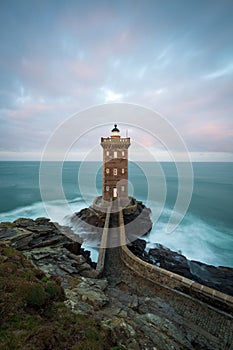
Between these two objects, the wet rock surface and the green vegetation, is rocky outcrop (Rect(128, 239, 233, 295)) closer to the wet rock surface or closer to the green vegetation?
the wet rock surface

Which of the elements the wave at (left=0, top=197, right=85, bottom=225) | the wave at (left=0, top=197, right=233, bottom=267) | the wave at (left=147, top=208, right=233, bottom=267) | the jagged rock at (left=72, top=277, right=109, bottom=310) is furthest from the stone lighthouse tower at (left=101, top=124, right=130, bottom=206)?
the jagged rock at (left=72, top=277, right=109, bottom=310)

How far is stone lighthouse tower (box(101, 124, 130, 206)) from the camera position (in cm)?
2098

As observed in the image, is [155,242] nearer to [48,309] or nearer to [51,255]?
[51,255]

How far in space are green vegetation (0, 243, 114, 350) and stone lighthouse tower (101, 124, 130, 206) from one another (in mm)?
16672

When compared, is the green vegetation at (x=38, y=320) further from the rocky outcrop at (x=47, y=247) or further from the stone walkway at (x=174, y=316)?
the rocky outcrop at (x=47, y=247)

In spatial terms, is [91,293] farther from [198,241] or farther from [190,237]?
[190,237]

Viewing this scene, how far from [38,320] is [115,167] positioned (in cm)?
1847

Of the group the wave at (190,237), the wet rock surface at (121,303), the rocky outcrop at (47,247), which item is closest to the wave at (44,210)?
the wave at (190,237)

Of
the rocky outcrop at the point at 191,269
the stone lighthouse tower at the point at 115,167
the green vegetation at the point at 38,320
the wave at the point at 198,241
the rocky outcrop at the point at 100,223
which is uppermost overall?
the stone lighthouse tower at the point at 115,167

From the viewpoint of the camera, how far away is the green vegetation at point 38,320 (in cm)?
294

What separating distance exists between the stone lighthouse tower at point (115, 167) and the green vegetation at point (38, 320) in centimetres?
1667

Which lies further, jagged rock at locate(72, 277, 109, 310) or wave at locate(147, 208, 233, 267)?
wave at locate(147, 208, 233, 267)

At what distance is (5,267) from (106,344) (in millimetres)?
Result: 3168

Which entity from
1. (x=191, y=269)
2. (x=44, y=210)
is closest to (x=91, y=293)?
(x=191, y=269)
